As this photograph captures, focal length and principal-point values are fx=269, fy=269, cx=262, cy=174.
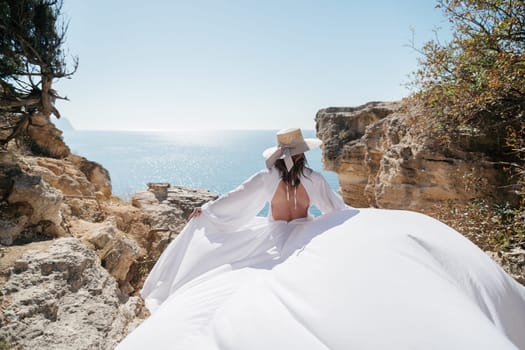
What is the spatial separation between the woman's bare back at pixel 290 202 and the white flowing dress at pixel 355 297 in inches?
19.7

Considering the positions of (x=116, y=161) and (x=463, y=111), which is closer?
(x=463, y=111)

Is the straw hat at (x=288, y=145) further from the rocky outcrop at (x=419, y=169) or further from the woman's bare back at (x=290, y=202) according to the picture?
the rocky outcrop at (x=419, y=169)

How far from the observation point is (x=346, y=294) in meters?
1.55

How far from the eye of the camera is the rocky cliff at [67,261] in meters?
2.15

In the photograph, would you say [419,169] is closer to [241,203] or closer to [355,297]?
[241,203]

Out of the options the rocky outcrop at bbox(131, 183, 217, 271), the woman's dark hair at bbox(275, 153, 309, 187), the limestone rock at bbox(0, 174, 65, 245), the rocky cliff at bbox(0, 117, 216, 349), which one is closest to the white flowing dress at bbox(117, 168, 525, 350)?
the woman's dark hair at bbox(275, 153, 309, 187)

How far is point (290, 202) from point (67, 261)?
7.89 feet

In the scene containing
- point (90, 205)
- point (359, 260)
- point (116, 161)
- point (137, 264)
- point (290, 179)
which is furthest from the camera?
point (116, 161)

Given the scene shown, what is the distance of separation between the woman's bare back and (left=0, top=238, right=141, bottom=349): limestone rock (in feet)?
6.29

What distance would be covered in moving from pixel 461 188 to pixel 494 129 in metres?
1.30

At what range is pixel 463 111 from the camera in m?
5.28

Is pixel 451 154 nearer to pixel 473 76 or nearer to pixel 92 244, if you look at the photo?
pixel 473 76

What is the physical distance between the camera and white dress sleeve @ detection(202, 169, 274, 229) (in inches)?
127

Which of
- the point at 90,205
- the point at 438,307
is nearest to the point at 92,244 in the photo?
the point at 90,205
